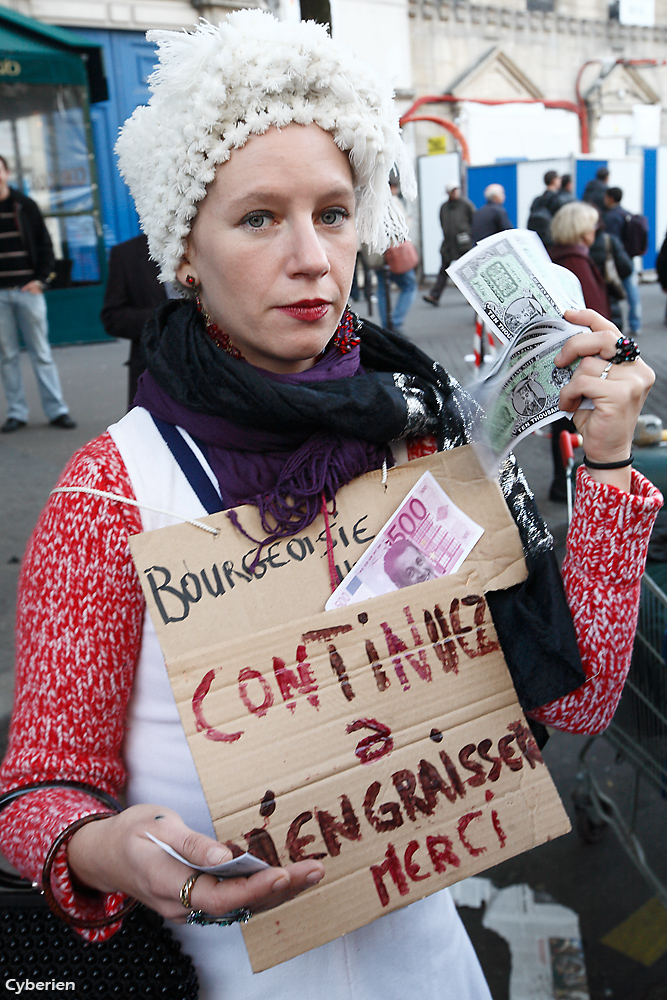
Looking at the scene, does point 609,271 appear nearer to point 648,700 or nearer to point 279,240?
point 648,700

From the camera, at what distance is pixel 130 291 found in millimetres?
4723

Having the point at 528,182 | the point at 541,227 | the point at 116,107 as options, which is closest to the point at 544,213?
the point at 541,227

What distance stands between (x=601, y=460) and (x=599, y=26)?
25864 mm

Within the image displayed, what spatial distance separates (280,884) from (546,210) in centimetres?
1083

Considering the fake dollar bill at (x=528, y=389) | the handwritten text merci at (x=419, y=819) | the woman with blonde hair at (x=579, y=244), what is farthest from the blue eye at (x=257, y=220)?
the woman with blonde hair at (x=579, y=244)

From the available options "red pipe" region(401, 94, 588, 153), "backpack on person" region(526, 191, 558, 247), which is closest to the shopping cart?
"backpack on person" region(526, 191, 558, 247)

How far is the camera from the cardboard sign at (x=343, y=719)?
3.43ft

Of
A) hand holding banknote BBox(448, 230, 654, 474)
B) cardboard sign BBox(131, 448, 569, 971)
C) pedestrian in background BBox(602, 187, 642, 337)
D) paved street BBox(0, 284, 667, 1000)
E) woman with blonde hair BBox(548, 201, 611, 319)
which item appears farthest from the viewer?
pedestrian in background BBox(602, 187, 642, 337)

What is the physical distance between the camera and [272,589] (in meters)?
1.12

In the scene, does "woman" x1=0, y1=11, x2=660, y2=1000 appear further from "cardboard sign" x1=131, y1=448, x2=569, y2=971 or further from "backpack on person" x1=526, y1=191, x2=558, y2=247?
"backpack on person" x1=526, y1=191, x2=558, y2=247

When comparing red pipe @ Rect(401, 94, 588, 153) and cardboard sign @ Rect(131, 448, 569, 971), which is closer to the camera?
cardboard sign @ Rect(131, 448, 569, 971)

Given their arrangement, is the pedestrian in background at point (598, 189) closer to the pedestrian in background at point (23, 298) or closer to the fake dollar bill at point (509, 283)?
the pedestrian in background at point (23, 298)

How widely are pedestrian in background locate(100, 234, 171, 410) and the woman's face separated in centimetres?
354

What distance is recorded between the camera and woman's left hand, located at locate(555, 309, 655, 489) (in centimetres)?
114
